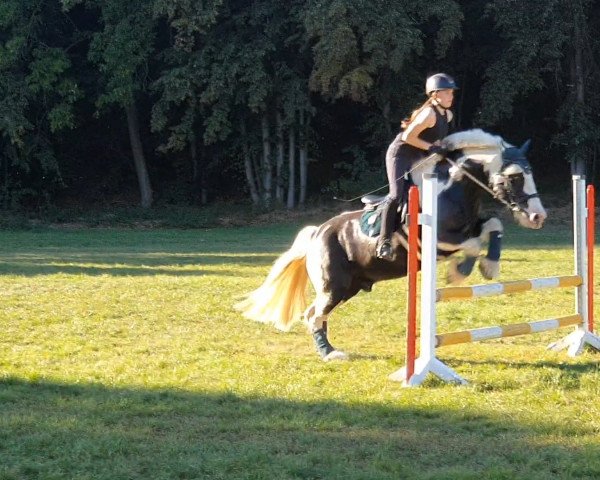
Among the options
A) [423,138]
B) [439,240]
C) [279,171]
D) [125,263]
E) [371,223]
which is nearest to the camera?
[439,240]

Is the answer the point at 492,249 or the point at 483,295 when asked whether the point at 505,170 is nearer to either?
the point at 492,249

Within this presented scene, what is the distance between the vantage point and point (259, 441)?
6191 millimetres

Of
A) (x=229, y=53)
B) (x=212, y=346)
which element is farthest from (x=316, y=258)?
(x=229, y=53)

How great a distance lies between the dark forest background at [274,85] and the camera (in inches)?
1179

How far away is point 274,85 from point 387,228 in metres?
24.0

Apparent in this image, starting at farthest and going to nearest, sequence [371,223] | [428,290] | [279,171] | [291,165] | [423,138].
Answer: [279,171] → [291,165] → [371,223] → [423,138] → [428,290]

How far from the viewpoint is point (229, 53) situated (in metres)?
31.2

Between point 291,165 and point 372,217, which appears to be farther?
point 291,165

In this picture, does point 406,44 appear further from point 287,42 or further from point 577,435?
point 577,435

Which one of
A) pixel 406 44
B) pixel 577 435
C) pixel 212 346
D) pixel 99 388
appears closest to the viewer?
pixel 577 435

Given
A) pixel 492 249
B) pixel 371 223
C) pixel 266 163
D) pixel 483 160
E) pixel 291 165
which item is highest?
pixel 483 160

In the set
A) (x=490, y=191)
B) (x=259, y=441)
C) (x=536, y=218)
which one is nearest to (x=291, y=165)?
(x=490, y=191)

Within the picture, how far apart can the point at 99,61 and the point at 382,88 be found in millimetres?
9687

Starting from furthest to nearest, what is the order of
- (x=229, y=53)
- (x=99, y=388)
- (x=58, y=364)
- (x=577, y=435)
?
(x=229, y=53)
(x=58, y=364)
(x=99, y=388)
(x=577, y=435)
